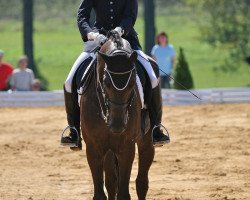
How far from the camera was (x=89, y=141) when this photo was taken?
1055 centimetres

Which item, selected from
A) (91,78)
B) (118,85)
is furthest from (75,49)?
(118,85)

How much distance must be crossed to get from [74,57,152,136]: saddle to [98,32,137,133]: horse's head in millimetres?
750

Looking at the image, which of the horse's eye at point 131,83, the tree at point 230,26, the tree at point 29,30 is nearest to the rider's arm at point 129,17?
the horse's eye at point 131,83

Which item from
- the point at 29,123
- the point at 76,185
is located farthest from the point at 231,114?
the point at 76,185

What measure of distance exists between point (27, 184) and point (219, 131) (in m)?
6.06

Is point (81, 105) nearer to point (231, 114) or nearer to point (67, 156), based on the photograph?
point (67, 156)

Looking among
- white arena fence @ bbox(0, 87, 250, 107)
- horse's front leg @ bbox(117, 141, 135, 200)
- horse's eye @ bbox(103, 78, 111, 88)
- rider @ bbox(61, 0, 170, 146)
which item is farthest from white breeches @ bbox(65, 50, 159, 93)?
white arena fence @ bbox(0, 87, 250, 107)

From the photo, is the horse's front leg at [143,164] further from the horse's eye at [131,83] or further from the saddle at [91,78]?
the horse's eye at [131,83]

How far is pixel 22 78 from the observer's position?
24.0 meters

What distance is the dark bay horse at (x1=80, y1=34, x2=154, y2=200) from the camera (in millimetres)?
9602

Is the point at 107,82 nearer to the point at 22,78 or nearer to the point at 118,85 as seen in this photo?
the point at 118,85

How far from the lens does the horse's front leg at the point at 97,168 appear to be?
10555mm

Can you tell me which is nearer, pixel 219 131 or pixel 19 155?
pixel 19 155

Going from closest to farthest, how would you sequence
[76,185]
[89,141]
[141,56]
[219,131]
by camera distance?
1. [89,141]
2. [141,56]
3. [76,185]
4. [219,131]
